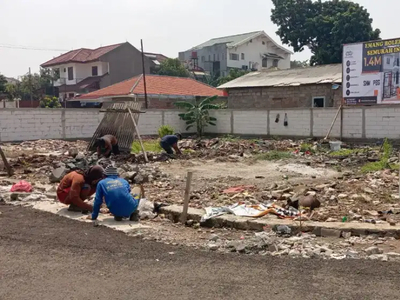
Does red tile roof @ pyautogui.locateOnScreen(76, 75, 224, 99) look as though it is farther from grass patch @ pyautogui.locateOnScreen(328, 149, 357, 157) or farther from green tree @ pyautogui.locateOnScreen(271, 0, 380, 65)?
grass patch @ pyautogui.locateOnScreen(328, 149, 357, 157)

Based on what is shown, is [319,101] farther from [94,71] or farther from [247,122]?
[94,71]

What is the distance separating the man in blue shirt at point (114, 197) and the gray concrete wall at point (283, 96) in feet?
63.6

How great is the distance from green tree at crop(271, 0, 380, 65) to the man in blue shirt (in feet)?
112

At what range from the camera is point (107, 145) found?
14969mm

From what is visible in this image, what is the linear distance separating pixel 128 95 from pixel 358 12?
2058cm

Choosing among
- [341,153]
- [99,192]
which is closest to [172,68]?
[341,153]

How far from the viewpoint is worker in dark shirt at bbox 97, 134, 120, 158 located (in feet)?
49.2

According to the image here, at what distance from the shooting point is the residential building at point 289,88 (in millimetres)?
24562

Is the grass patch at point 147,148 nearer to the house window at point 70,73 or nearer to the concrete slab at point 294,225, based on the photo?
the concrete slab at point 294,225

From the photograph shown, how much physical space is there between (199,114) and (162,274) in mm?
21047

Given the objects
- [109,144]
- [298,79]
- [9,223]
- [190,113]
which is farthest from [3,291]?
[298,79]

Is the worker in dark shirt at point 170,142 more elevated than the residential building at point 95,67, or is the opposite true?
the residential building at point 95,67

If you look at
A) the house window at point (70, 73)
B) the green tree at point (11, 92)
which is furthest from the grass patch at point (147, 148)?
the green tree at point (11, 92)

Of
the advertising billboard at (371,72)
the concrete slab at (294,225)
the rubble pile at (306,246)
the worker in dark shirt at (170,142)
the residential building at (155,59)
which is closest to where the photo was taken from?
the rubble pile at (306,246)
